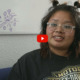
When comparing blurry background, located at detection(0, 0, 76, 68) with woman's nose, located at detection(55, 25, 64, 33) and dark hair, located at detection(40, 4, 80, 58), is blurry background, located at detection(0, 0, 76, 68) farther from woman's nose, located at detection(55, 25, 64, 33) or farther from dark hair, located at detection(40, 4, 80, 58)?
woman's nose, located at detection(55, 25, 64, 33)

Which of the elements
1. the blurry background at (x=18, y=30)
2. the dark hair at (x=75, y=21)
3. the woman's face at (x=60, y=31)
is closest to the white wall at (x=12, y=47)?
the blurry background at (x=18, y=30)

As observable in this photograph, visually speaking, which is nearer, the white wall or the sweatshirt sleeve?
the sweatshirt sleeve

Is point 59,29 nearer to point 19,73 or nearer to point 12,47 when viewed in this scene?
point 19,73

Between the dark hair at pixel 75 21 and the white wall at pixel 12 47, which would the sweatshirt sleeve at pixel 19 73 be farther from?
the white wall at pixel 12 47

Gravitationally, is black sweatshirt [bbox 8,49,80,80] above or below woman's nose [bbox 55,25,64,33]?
below

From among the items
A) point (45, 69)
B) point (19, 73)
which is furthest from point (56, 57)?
point (19, 73)

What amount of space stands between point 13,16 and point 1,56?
43cm

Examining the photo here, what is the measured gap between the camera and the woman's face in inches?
33.4

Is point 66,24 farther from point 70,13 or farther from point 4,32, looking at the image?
point 4,32

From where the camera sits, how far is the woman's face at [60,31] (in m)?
0.85

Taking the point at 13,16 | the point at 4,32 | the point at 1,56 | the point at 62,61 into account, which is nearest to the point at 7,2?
the point at 13,16

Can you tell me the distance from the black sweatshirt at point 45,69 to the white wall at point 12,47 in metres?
0.47

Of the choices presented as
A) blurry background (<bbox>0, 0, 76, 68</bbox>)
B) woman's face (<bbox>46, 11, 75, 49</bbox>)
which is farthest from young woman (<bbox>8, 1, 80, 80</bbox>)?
blurry background (<bbox>0, 0, 76, 68</bbox>)

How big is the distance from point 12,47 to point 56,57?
0.60 m
